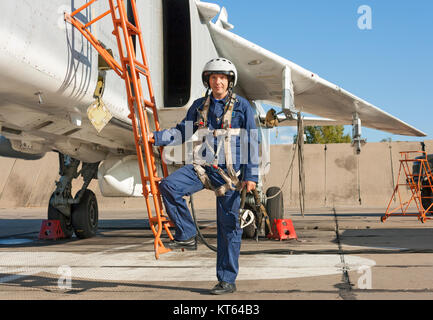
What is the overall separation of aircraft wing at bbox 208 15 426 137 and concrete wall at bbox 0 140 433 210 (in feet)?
45.8

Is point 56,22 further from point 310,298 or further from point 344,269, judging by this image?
point 344,269

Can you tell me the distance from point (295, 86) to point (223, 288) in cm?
553

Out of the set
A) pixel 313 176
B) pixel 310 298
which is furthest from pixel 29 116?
pixel 313 176

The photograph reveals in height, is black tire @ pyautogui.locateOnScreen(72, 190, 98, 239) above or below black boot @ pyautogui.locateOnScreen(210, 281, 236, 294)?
above

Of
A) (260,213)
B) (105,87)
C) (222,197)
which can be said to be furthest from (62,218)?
(222,197)

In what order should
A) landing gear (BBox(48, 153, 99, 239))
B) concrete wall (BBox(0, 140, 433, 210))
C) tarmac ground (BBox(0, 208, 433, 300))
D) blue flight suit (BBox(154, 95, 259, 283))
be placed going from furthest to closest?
1. concrete wall (BBox(0, 140, 433, 210))
2. landing gear (BBox(48, 153, 99, 239))
3. blue flight suit (BBox(154, 95, 259, 283))
4. tarmac ground (BBox(0, 208, 433, 300))

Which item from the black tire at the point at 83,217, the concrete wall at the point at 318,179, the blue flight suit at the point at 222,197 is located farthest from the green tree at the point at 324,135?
the blue flight suit at the point at 222,197

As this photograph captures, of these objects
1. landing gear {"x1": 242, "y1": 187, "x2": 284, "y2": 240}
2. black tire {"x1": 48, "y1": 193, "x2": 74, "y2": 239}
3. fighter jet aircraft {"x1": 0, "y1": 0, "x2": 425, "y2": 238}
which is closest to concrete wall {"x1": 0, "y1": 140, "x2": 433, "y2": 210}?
fighter jet aircraft {"x1": 0, "y1": 0, "x2": 425, "y2": 238}

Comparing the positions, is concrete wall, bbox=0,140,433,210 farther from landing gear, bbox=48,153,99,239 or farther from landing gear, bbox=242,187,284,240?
landing gear, bbox=48,153,99,239

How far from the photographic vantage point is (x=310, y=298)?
3.01m

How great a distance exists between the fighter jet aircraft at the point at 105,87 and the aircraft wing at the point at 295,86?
18 millimetres

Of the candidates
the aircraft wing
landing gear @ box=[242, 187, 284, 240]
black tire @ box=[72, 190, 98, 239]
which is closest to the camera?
the aircraft wing

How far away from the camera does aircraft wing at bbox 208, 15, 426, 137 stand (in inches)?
290
